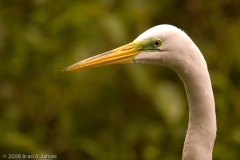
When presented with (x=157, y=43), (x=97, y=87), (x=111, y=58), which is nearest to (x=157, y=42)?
(x=157, y=43)

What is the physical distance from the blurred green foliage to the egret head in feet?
2.09

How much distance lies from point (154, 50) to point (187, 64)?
8cm

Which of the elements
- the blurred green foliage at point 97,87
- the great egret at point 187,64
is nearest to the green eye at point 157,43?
the great egret at point 187,64

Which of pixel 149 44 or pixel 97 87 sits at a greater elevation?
pixel 97 87

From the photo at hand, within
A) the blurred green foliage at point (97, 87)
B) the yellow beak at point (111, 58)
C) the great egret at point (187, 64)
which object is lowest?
the great egret at point (187, 64)

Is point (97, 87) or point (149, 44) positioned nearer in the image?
point (149, 44)

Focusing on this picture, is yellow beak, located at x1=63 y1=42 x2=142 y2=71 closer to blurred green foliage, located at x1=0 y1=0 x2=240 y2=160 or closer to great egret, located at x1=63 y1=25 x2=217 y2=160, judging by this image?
great egret, located at x1=63 y1=25 x2=217 y2=160

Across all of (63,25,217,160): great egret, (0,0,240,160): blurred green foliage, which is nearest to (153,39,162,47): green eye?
(63,25,217,160): great egret

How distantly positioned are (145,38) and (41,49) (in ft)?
3.10

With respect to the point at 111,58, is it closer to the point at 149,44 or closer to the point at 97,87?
the point at 149,44

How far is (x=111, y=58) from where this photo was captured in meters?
1.04

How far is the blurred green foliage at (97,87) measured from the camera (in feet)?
5.73

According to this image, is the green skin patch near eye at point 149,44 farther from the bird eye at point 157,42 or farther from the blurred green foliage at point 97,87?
the blurred green foliage at point 97,87

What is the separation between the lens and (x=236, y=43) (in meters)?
1.98
